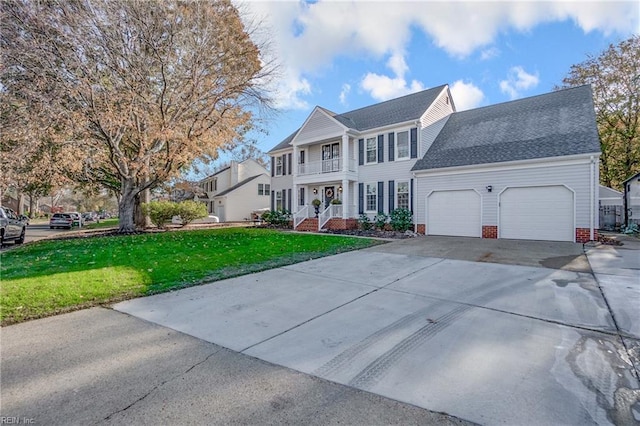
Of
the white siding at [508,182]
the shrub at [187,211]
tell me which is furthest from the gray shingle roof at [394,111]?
the shrub at [187,211]

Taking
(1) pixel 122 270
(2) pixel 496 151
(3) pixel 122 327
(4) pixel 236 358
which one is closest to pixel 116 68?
(1) pixel 122 270

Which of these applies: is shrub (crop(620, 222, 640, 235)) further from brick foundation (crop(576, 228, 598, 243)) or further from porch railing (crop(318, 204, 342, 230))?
porch railing (crop(318, 204, 342, 230))

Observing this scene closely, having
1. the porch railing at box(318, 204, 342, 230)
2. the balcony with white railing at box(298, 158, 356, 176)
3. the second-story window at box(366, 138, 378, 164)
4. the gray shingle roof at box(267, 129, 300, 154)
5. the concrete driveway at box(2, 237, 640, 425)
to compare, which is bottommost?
the concrete driveway at box(2, 237, 640, 425)

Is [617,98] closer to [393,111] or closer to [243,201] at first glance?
[393,111]

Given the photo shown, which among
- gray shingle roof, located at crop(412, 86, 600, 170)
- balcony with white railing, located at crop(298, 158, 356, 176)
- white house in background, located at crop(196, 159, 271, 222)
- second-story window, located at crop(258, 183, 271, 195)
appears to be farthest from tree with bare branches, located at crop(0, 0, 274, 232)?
second-story window, located at crop(258, 183, 271, 195)

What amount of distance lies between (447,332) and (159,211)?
21.1m

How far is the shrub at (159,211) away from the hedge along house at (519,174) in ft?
51.9

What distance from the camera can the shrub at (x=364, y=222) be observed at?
17.4 meters

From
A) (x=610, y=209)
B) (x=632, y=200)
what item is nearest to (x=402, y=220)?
(x=632, y=200)

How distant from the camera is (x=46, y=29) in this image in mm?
10758

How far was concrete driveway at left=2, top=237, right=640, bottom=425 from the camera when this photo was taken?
2.36m

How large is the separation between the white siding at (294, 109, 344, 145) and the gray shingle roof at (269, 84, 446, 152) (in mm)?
459

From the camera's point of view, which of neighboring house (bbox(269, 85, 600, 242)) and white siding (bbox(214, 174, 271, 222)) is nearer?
neighboring house (bbox(269, 85, 600, 242))

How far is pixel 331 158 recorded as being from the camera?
64.3ft
